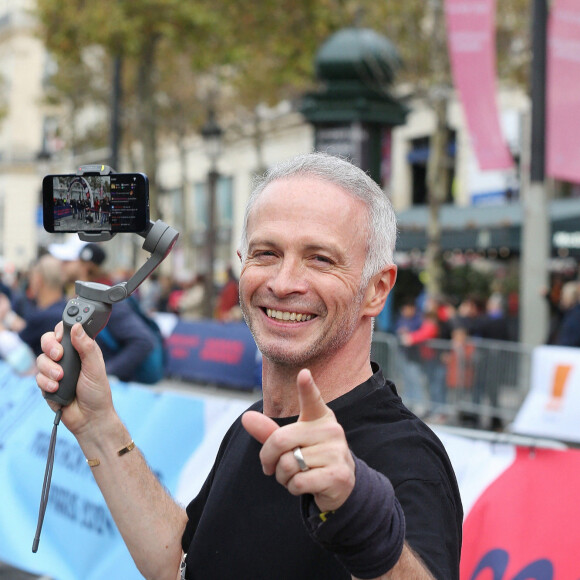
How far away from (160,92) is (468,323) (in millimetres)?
23458

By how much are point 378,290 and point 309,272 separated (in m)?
0.21

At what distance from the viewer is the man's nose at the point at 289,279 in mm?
1880

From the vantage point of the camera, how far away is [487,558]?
307cm

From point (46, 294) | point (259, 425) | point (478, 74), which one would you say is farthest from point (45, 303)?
point (478, 74)

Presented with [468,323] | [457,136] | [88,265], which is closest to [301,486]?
[88,265]

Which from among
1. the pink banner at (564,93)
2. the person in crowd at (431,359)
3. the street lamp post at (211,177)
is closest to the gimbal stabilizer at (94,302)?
the pink banner at (564,93)

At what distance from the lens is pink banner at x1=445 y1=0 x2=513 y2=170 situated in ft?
32.6

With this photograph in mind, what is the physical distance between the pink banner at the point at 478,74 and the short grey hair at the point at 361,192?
8.29 m

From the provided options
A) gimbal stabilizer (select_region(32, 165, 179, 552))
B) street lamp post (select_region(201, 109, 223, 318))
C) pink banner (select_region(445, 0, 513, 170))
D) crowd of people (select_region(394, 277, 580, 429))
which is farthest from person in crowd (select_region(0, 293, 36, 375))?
street lamp post (select_region(201, 109, 223, 318))

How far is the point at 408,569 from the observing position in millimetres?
1571

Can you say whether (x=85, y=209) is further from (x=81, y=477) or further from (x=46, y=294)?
(x=46, y=294)

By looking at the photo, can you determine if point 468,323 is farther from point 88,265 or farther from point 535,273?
point 88,265

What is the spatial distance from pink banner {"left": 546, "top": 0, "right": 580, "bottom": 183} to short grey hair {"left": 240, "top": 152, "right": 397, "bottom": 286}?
7.86 m

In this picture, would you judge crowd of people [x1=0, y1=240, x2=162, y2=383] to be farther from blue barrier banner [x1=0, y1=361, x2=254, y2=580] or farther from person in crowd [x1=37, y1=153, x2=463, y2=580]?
person in crowd [x1=37, y1=153, x2=463, y2=580]
